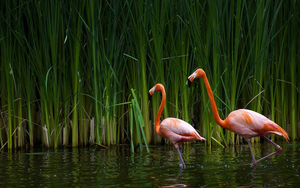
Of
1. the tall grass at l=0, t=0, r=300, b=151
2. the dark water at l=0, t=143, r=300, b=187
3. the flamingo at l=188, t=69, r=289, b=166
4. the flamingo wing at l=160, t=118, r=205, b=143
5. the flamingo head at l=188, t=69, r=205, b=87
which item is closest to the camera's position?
the dark water at l=0, t=143, r=300, b=187

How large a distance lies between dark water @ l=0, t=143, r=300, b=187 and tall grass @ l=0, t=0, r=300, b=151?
21.0 inches

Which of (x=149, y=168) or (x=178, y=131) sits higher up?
(x=178, y=131)

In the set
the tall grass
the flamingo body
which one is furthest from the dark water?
the tall grass

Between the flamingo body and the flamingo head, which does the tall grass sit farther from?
the flamingo head

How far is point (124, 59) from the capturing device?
7113mm

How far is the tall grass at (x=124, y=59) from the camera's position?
678 cm

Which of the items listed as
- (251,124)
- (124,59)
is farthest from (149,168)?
(124,59)

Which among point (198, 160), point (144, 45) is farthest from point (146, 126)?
point (198, 160)

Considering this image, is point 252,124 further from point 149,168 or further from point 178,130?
point 149,168

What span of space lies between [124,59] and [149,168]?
8.33 feet

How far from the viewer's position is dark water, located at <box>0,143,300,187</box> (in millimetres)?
4094

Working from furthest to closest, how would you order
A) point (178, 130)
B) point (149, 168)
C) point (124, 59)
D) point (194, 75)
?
1. point (124, 59)
2. point (178, 130)
3. point (194, 75)
4. point (149, 168)

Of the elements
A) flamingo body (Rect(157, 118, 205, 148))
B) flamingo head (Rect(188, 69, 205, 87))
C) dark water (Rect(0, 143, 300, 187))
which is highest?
flamingo head (Rect(188, 69, 205, 87))

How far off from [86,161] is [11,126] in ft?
7.13
